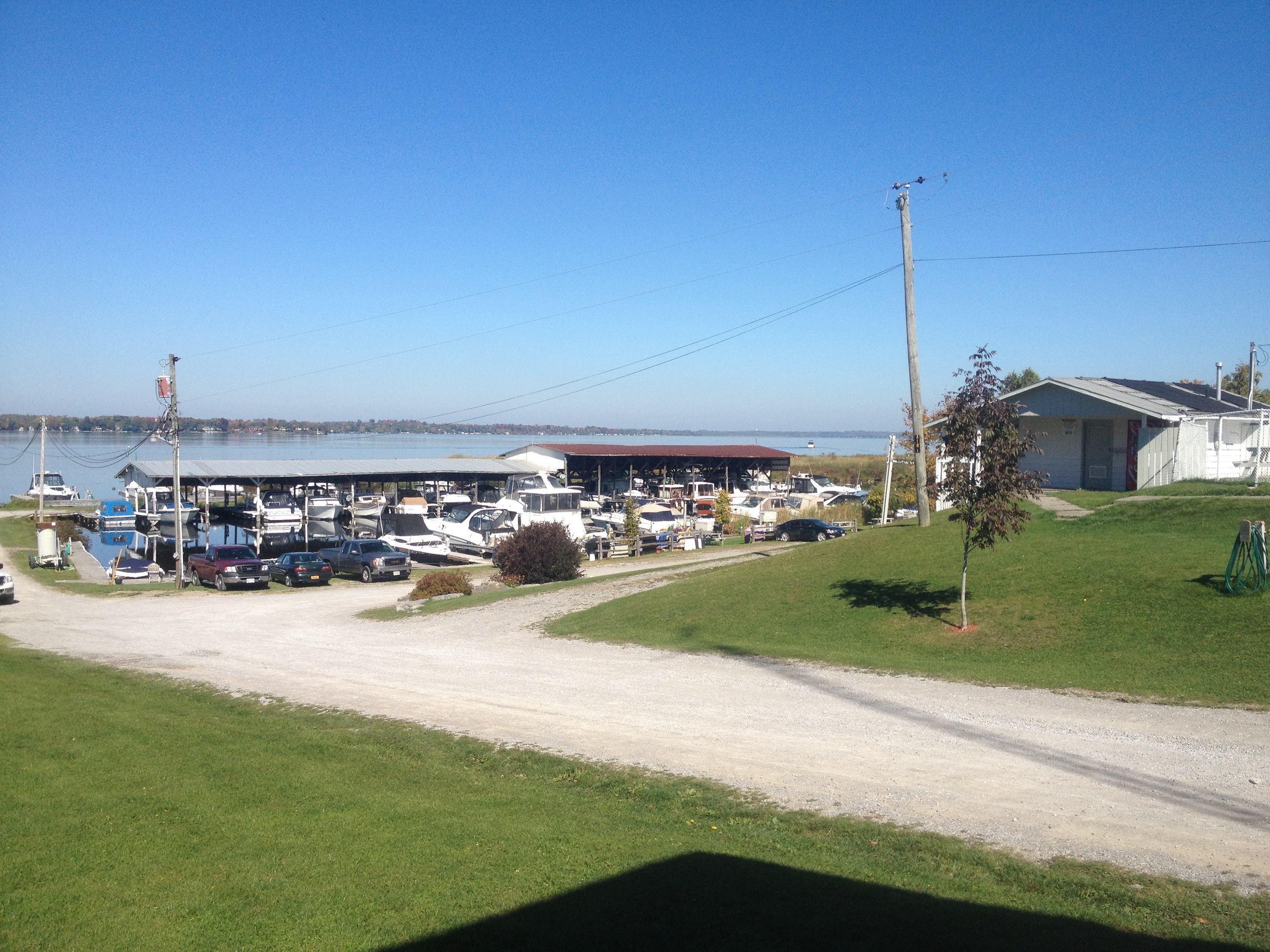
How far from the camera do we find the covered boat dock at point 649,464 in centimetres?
6731

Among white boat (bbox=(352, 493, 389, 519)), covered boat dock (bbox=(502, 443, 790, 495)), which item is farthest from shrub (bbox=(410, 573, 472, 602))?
covered boat dock (bbox=(502, 443, 790, 495))

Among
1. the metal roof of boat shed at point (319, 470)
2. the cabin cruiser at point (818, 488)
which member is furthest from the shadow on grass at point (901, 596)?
the cabin cruiser at point (818, 488)

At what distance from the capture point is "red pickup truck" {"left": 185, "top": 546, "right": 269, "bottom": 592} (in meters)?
33.2

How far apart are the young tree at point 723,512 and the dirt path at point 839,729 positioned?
3026 cm

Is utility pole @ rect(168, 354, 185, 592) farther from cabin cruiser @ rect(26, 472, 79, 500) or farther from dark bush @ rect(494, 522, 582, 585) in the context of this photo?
cabin cruiser @ rect(26, 472, 79, 500)

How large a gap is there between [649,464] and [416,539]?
37345 millimetres

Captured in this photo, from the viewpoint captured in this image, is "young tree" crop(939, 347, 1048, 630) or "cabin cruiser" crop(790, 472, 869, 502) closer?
"young tree" crop(939, 347, 1048, 630)

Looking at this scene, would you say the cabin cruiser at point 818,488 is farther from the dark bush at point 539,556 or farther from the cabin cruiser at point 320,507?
the dark bush at point 539,556

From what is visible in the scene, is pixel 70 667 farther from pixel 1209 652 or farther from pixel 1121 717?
pixel 1209 652

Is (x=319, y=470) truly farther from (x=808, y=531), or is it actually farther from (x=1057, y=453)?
(x=1057, y=453)

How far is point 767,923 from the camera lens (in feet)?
17.8

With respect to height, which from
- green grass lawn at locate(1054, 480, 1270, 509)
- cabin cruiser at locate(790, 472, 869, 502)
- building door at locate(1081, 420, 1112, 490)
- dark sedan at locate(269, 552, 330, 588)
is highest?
building door at locate(1081, 420, 1112, 490)

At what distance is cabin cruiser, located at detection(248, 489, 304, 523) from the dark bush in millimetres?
29506

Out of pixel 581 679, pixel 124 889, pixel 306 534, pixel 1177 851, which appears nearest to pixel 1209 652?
pixel 1177 851
